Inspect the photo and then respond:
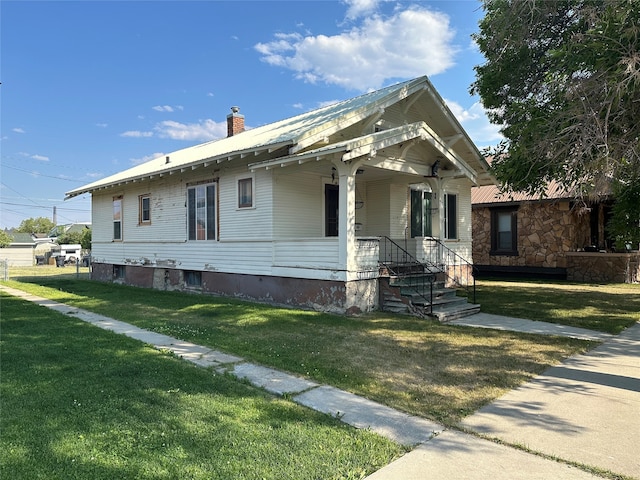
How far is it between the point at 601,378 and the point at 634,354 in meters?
1.69

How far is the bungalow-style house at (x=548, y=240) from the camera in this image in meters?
17.5

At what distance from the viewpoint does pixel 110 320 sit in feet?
30.8

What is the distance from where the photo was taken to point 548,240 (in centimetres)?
1891

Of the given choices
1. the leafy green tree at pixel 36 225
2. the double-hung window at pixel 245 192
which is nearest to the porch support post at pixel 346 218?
the double-hung window at pixel 245 192

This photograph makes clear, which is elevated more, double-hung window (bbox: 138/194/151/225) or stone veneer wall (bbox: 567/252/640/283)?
double-hung window (bbox: 138/194/151/225)

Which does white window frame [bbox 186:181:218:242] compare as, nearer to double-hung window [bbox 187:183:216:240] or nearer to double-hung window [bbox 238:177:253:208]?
double-hung window [bbox 187:183:216:240]

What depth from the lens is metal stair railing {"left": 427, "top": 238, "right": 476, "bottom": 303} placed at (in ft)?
42.7

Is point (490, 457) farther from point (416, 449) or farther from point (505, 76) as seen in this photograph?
point (505, 76)

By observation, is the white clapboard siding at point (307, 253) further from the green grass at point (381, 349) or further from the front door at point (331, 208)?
the front door at point (331, 208)

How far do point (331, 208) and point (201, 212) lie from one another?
4102mm

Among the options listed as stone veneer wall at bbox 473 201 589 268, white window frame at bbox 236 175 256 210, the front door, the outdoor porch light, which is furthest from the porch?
stone veneer wall at bbox 473 201 589 268

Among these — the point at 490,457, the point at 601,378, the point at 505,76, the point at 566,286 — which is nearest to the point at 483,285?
the point at 566,286

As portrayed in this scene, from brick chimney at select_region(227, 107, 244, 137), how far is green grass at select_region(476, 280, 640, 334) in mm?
11531

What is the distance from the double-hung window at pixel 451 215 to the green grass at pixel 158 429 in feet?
38.7
